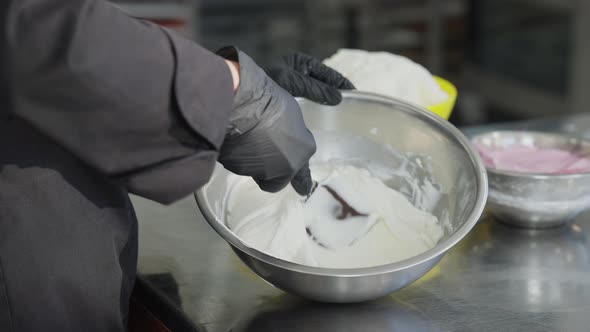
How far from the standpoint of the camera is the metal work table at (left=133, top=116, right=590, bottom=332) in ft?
3.59

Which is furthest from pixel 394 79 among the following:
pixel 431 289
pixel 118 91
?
pixel 118 91

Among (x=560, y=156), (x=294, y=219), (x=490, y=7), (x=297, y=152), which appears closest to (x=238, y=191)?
(x=294, y=219)

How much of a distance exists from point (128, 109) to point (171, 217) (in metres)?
0.73

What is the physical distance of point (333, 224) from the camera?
1.22 m

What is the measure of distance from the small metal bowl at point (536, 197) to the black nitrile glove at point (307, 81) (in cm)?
35

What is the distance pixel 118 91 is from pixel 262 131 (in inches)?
8.8

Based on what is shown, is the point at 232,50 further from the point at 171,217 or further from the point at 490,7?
the point at 490,7

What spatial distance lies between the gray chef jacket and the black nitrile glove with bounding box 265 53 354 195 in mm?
322

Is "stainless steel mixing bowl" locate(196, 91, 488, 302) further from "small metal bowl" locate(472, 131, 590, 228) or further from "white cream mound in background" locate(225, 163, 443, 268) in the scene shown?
"small metal bowl" locate(472, 131, 590, 228)

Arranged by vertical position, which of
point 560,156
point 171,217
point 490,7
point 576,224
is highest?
point 560,156

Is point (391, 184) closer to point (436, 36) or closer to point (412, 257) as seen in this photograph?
point (412, 257)

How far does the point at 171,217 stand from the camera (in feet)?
5.00

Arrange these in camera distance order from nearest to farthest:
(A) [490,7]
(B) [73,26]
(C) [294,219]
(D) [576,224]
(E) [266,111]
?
(B) [73,26] < (E) [266,111] < (C) [294,219] < (D) [576,224] < (A) [490,7]

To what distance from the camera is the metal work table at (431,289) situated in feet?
3.59
